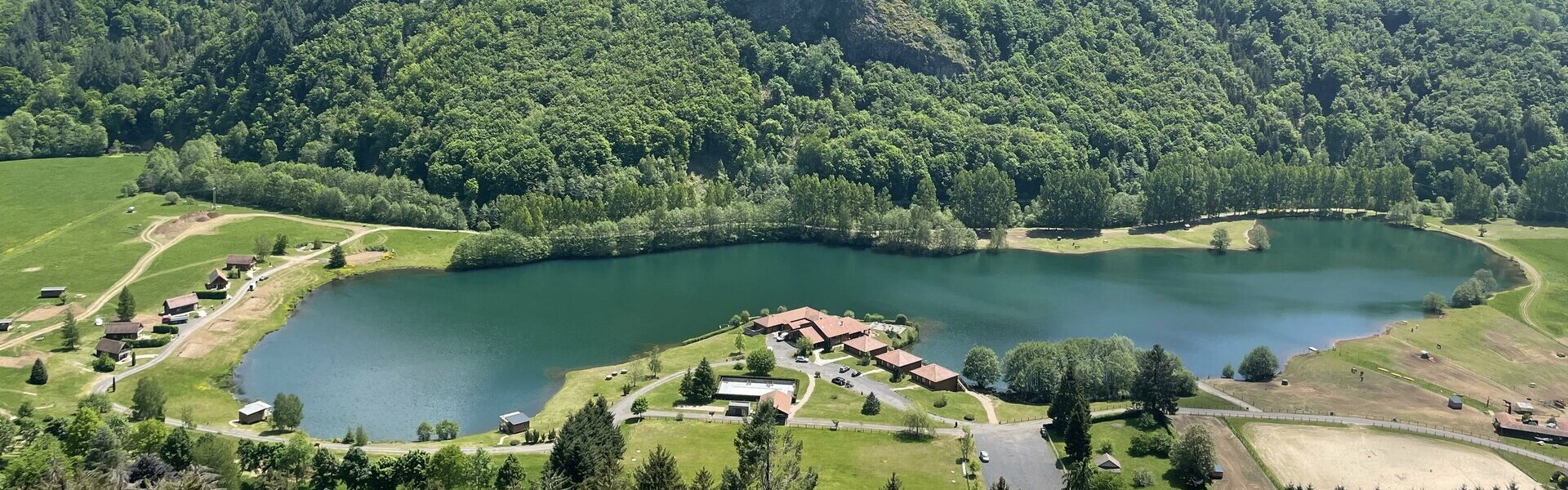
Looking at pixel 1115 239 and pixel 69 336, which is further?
pixel 1115 239

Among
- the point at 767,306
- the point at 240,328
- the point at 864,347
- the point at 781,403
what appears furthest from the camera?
the point at 767,306

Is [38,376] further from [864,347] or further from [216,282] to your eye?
[864,347]

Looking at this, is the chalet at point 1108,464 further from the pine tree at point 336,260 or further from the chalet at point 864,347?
the pine tree at point 336,260

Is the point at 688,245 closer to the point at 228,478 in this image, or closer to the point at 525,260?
the point at 525,260

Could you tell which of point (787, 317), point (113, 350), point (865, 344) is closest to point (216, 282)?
point (113, 350)

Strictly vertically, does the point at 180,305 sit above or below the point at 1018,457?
above

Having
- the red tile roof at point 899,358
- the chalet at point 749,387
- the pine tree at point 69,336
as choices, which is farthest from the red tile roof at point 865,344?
the pine tree at point 69,336

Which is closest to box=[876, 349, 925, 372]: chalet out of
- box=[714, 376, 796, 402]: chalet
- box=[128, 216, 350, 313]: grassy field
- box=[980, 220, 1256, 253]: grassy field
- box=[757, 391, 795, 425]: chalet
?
box=[714, 376, 796, 402]: chalet
